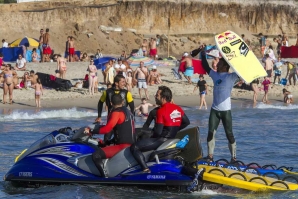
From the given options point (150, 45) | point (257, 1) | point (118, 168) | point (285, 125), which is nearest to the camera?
point (118, 168)

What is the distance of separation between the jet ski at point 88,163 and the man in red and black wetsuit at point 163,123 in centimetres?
11

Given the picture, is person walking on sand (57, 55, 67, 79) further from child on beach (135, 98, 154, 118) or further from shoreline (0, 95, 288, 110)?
child on beach (135, 98, 154, 118)

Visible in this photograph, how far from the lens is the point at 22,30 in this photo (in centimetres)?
4297

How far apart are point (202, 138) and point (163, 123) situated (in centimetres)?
708

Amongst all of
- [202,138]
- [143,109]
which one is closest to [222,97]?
[202,138]

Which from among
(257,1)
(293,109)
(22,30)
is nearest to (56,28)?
(22,30)

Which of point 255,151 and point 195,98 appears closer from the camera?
point 255,151

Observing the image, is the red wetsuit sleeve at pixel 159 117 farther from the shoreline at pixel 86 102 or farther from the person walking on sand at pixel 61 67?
the person walking on sand at pixel 61 67

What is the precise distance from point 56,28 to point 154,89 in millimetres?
17314

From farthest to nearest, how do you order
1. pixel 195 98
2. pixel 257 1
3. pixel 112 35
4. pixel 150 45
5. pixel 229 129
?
pixel 257 1
pixel 112 35
pixel 150 45
pixel 195 98
pixel 229 129

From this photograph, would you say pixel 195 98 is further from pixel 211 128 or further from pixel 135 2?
pixel 135 2

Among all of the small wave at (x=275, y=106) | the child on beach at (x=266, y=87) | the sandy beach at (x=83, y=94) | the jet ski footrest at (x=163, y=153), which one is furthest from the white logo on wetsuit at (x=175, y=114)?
the child on beach at (x=266, y=87)

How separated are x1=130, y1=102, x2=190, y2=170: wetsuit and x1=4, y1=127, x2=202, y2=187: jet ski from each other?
0.11 metres

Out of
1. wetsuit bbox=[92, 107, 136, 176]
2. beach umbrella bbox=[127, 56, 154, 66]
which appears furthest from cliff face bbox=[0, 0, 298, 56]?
wetsuit bbox=[92, 107, 136, 176]
